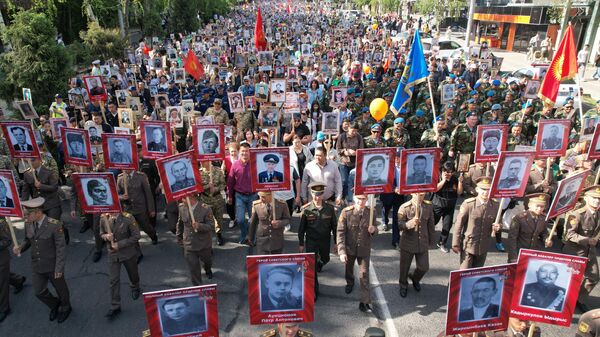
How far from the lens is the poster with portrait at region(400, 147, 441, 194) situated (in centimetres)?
619

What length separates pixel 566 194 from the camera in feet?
19.5

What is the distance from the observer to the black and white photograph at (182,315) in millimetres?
3840

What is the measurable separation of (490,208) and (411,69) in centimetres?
409

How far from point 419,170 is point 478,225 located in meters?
1.13

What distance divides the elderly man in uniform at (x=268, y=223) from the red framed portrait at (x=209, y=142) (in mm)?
1811

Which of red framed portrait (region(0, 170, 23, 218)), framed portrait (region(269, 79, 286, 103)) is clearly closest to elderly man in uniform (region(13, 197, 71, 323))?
red framed portrait (region(0, 170, 23, 218))

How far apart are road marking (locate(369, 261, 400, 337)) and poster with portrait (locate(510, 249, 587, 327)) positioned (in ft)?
6.14

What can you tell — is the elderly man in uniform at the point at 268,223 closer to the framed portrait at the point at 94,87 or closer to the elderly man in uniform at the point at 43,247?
the elderly man in uniform at the point at 43,247

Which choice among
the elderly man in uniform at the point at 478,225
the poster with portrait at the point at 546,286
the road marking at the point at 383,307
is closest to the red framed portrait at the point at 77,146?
the road marking at the point at 383,307

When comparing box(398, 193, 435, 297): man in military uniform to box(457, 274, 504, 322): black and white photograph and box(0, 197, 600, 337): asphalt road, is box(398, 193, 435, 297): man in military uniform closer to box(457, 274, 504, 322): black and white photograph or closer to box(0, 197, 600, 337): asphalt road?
box(0, 197, 600, 337): asphalt road

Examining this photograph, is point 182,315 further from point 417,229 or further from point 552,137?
point 552,137

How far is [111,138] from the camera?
727cm

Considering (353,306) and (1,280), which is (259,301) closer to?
(353,306)

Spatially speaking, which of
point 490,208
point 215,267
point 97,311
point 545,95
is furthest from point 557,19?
point 97,311
